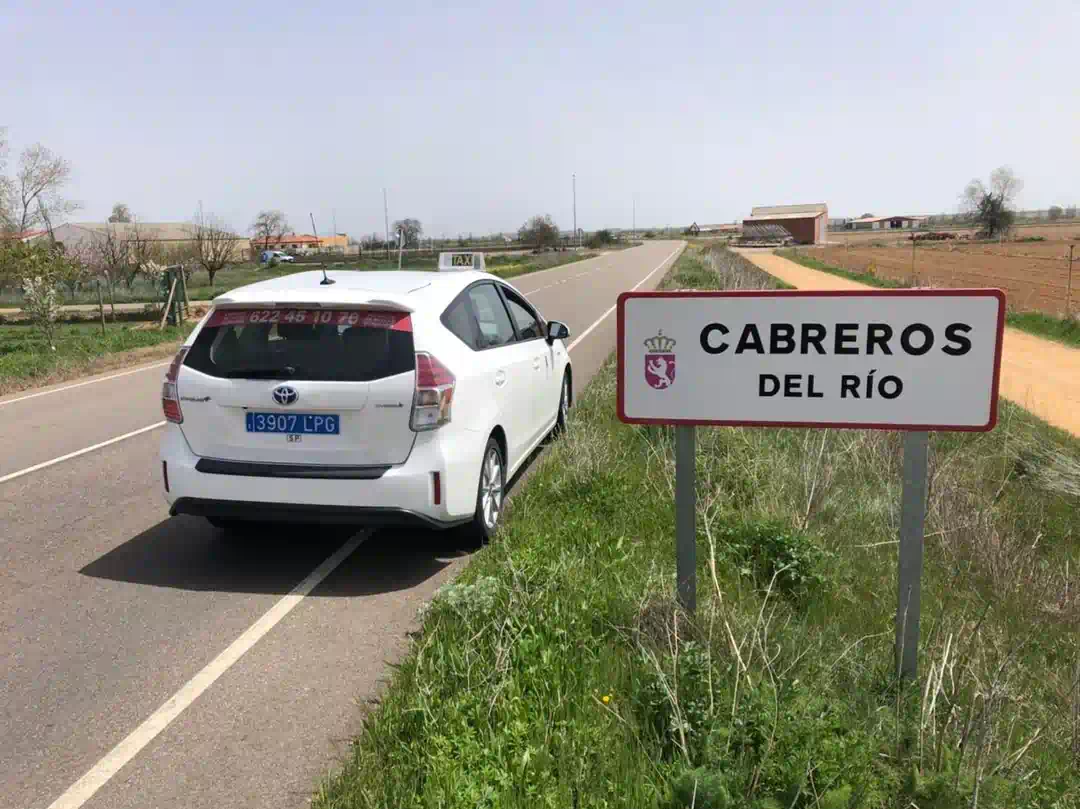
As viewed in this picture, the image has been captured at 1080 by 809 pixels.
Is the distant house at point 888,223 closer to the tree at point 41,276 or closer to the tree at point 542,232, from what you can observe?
the tree at point 542,232

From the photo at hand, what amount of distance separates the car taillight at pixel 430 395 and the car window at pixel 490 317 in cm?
90

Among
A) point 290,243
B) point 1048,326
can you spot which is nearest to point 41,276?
point 1048,326

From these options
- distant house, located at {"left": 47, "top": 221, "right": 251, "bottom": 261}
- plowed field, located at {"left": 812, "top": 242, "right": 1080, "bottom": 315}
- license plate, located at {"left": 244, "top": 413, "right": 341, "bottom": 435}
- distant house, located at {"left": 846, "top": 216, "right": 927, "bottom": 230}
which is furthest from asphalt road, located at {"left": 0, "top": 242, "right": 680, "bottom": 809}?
distant house, located at {"left": 846, "top": 216, "right": 927, "bottom": 230}

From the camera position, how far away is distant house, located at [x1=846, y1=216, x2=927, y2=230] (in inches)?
6073

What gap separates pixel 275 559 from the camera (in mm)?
5500

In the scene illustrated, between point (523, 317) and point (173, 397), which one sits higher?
point (523, 317)

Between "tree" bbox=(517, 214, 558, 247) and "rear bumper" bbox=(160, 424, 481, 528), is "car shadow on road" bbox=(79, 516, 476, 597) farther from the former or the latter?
"tree" bbox=(517, 214, 558, 247)

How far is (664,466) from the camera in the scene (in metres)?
6.37

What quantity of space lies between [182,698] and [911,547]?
9.94ft

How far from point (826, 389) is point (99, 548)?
465 cm

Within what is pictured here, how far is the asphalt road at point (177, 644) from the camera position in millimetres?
3322

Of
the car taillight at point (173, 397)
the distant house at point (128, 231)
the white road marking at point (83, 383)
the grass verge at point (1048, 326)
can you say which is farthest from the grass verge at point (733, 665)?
the distant house at point (128, 231)

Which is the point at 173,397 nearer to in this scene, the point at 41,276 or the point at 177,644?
the point at 177,644

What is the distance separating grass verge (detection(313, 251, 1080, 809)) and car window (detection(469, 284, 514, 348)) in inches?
40.2
